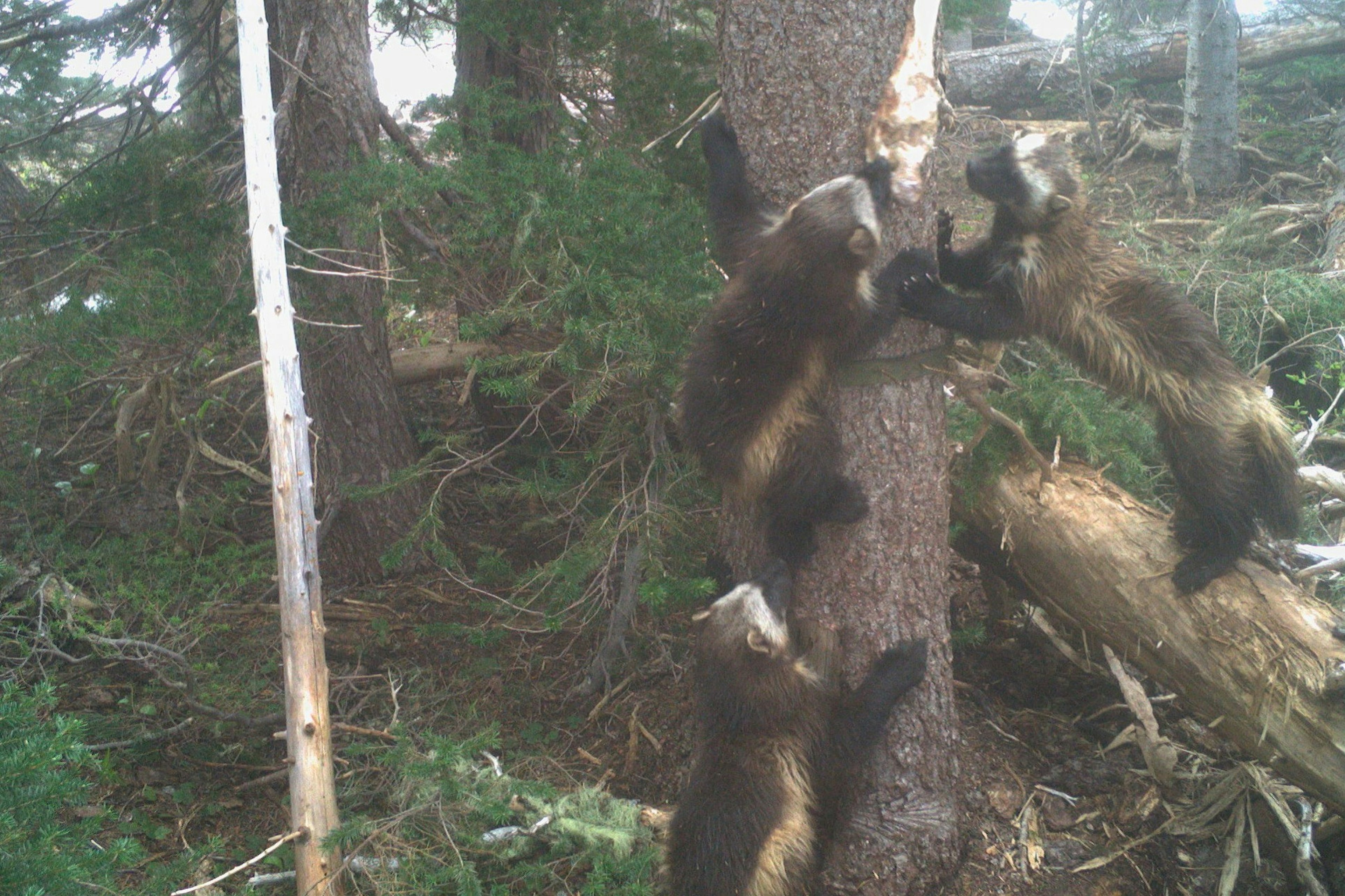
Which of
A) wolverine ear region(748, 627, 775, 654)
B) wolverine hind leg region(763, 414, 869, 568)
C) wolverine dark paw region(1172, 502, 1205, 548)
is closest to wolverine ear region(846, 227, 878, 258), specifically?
wolverine hind leg region(763, 414, 869, 568)

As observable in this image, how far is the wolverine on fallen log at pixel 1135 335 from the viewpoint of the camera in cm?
484

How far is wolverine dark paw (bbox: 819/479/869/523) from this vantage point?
4336mm

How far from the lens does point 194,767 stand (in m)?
5.57

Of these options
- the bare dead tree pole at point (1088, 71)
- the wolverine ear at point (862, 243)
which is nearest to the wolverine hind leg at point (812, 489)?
the wolverine ear at point (862, 243)

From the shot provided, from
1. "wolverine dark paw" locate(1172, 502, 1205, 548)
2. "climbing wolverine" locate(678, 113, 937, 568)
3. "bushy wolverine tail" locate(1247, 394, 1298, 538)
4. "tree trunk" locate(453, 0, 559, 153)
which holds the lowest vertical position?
"wolverine dark paw" locate(1172, 502, 1205, 548)

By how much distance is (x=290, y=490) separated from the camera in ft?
14.3

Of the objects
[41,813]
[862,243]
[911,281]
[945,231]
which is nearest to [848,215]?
[862,243]

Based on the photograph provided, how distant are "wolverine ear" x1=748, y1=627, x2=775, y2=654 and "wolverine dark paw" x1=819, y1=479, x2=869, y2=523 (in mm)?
617

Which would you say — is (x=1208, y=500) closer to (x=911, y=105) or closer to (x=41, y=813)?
(x=911, y=105)

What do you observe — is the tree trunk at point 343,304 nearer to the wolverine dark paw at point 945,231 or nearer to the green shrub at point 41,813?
the green shrub at point 41,813

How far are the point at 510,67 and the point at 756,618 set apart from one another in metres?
4.94

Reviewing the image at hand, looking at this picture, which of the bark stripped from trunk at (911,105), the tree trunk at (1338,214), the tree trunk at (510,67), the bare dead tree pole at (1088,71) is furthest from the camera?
the bare dead tree pole at (1088,71)

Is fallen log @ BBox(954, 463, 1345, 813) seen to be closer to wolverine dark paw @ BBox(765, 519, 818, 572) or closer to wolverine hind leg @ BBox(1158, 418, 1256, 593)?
wolverine hind leg @ BBox(1158, 418, 1256, 593)

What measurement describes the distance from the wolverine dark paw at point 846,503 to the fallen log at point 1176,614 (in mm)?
1390
